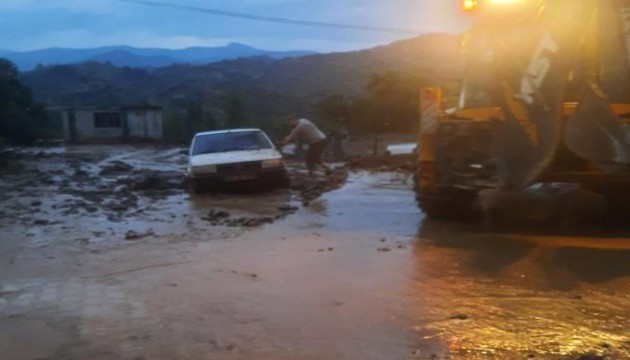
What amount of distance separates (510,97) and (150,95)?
51.1 m

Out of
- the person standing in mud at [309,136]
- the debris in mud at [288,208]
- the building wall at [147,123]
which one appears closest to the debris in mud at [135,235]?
the debris in mud at [288,208]

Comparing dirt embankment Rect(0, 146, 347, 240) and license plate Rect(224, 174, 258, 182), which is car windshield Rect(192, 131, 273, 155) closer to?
dirt embankment Rect(0, 146, 347, 240)

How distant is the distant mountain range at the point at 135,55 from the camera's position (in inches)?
2859

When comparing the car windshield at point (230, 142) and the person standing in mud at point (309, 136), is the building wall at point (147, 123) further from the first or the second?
the car windshield at point (230, 142)

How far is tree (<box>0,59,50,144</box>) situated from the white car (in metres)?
20.3

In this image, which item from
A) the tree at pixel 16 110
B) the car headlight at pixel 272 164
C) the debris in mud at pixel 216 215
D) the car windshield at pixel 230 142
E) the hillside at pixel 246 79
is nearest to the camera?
the debris in mud at pixel 216 215

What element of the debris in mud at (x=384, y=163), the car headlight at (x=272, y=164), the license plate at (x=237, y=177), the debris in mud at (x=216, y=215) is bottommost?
the debris in mud at (x=384, y=163)

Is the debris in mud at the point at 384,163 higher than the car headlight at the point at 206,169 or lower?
lower

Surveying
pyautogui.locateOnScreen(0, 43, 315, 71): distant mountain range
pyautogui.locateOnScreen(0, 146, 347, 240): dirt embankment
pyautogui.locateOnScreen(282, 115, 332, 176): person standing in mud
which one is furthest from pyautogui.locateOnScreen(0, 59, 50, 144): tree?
pyautogui.locateOnScreen(0, 43, 315, 71): distant mountain range

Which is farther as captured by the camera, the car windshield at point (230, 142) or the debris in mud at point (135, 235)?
the car windshield at point (230, 142)

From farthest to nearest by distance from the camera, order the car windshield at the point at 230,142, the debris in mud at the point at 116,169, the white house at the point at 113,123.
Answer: the white house at the point at 113,123, the debris in mud at the point at 116,169, the car windshield at the point at 230,142

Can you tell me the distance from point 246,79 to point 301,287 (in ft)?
171

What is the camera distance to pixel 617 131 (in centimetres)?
941

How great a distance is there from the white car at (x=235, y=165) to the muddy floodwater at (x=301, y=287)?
184cm
